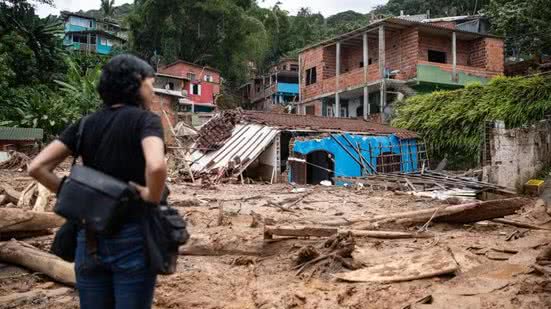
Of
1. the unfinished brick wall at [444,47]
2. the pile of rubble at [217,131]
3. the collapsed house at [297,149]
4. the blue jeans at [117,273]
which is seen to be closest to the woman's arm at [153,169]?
the blue jeans at [117,273]

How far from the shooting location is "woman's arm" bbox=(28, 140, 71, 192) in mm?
2225

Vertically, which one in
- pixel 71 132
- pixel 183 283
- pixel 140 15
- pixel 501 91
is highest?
pixel 140 15

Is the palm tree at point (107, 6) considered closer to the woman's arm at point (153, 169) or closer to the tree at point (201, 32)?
the tree at point (201, 32)

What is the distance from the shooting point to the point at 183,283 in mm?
4598

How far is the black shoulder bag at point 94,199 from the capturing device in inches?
79.9

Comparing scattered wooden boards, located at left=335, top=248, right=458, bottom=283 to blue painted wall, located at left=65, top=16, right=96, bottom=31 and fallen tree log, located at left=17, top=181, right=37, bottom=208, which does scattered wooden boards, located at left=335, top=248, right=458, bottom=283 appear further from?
blue painted wall, located at left=65, top=16, right=96, bottom=31

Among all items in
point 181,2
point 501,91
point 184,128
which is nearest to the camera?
point 501,91

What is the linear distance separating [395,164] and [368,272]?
14893mm

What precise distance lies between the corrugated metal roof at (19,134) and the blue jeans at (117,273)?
1989 centimetres

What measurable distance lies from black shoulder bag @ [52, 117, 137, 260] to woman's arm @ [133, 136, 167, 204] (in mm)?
60

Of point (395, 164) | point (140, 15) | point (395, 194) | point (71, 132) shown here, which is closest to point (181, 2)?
point (140, 15)

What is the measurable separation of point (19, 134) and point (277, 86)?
1006 inches

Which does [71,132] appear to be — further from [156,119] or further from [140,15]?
[140,15]

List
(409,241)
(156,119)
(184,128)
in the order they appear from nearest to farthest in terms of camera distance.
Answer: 1. (156,119)
2. (409,241)
3. (184,128)
